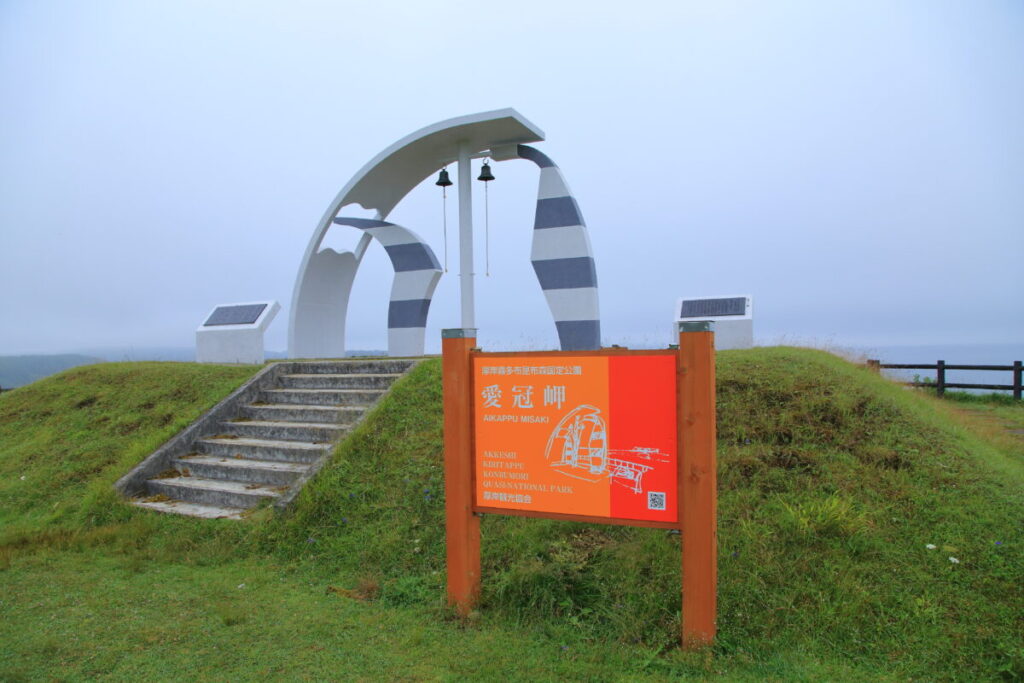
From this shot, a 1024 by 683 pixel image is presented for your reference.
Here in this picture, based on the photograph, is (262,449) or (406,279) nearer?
(262,449)

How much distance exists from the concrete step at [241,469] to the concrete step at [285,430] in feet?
1.38

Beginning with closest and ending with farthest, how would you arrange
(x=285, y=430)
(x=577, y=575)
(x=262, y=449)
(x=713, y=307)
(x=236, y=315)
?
A: 1. (x=577, y=575)
2. (x=262, y=449)
3. (x=285, y=430)
4. (x=713, y=307)
5. (x=236, y=315)

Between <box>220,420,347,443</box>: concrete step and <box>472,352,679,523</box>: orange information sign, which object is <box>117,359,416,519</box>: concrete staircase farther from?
<box>472,352,679,523</box>: orange information sign

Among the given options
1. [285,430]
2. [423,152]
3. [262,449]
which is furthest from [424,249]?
[262,449]

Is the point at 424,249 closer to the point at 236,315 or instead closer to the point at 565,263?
the point at 565,263

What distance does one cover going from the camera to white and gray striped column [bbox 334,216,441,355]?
Result: 11.5 meters

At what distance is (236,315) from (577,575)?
9815 millimetres

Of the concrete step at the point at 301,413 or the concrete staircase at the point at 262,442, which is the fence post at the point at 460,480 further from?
the concrete step at the point at 301,413

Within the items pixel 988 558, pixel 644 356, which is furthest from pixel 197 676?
pixel 988 558

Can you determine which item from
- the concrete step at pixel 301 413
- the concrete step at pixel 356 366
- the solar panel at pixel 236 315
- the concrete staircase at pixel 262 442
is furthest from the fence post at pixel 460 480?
the solar panel at pixel 236 315

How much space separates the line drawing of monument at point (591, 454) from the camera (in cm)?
385

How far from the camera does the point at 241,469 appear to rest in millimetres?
6941

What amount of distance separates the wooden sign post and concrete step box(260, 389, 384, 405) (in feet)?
12.2

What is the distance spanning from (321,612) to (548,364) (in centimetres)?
229
